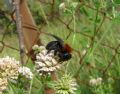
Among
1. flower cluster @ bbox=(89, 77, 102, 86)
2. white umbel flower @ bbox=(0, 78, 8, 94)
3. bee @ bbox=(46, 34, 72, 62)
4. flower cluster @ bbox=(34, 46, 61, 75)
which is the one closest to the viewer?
white umbel flower @ bbox=(0, 78, 8, 94)

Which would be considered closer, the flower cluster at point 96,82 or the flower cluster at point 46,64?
the flower cluster at point 46,64

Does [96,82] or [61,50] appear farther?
[96,82]

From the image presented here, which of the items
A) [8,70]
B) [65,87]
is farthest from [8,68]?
[65,87]

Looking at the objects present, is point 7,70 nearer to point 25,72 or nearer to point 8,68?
point 8,68

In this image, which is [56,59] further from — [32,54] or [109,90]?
[109,90]

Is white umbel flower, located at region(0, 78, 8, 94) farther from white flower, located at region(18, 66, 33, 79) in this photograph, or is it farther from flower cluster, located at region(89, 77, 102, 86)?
flower cluster, located at region(89, 77, 102, 86)

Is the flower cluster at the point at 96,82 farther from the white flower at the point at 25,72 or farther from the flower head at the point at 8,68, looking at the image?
the flower head at the point at 8,68

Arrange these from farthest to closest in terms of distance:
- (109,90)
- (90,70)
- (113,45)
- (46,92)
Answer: (113,45), (90,70), (109,90), (46,92)

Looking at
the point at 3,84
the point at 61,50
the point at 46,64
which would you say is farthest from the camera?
the point at 61,50

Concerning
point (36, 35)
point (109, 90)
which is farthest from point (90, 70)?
point (36, 35)

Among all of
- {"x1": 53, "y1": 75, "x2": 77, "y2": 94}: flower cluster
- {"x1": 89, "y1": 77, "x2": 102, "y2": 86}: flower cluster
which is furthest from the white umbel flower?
{"x1": 89, "y1": 77, "x2": 102, "y2": 86}: flower cluster

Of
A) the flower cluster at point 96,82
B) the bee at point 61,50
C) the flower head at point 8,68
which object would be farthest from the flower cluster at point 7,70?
the flower cluster at point 96,82
